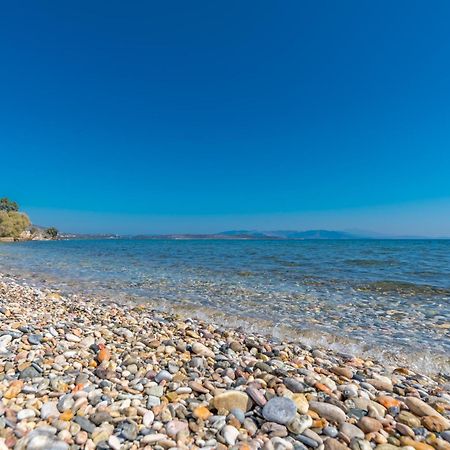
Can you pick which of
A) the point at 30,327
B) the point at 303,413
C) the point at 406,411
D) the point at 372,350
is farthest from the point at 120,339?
the point at 372,350

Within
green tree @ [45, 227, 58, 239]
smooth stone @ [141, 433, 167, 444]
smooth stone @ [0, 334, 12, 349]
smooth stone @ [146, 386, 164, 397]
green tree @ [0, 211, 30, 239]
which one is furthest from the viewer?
green tree @ [45, 227, 58, 239]

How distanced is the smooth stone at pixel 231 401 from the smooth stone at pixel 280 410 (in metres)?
0.22

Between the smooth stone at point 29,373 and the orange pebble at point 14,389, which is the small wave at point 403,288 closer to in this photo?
the smooth stone at point 29,373

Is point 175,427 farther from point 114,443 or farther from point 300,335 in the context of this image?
point 300,335

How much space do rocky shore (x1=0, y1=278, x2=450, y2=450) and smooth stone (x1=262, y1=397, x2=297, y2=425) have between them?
11 mm

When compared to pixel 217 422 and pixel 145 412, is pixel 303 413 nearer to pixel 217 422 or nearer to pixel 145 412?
pixel 217 422

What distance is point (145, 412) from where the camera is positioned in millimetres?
2809

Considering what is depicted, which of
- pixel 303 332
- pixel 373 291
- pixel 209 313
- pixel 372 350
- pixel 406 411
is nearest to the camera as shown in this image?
pixel 406 411

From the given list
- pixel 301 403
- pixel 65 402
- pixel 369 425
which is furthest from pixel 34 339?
pixel 369 425

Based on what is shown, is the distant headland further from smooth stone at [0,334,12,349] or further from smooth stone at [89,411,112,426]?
smooth stone at [89,411,112,426]

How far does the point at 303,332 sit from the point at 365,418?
12.3ft

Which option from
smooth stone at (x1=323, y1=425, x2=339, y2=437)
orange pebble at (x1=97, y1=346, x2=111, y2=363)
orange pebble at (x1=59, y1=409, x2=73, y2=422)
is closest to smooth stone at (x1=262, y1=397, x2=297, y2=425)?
smooth stone at (x1=323, y1=425, x2=339, y2=437)

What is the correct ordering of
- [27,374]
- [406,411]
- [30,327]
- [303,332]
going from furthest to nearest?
[303,332] → [30,327] → [27,374] → [406,411]

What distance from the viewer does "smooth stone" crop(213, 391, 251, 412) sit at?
2973 millimetres
